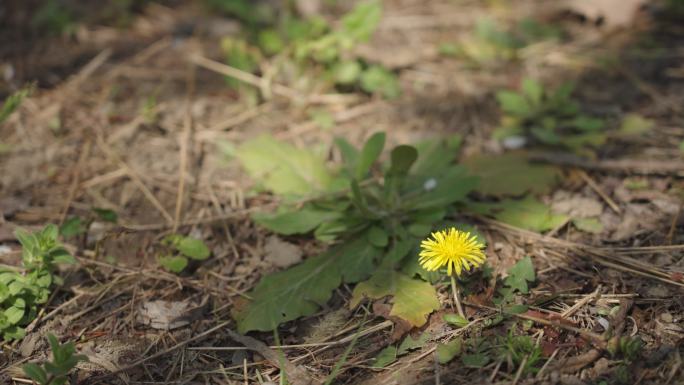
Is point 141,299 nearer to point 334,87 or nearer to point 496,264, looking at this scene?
point 496,264

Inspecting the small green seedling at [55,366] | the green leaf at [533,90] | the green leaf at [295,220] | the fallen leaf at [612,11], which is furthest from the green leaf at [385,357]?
the fallen leaf at [612,11]

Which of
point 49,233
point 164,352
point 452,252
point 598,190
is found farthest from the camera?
point 598,190

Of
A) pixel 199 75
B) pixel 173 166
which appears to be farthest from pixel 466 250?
pixel 199 75

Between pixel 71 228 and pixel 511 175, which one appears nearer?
pixel 71 228

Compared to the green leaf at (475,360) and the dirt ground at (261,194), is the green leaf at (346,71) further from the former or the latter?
the green leaf at (475,360)

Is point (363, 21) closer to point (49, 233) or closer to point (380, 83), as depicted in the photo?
point (380, 83)

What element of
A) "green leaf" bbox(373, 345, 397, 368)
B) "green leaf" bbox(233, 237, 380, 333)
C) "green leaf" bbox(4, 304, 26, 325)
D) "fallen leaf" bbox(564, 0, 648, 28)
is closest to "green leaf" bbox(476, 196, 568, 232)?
"green leaf" bbox(233, 237, 380, 333)

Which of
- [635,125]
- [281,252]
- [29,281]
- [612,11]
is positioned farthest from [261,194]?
[612,11]
